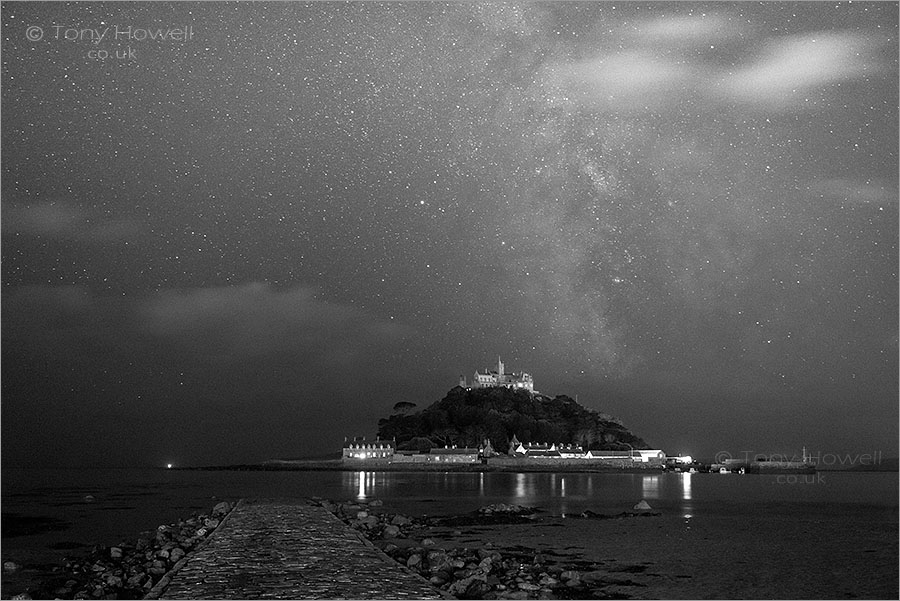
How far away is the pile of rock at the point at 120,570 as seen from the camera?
18.0 metres

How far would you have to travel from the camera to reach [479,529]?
35.6m

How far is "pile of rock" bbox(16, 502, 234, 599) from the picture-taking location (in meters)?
18.0

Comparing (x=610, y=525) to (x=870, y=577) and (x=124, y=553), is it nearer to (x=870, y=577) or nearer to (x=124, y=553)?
(x=870, y=577)

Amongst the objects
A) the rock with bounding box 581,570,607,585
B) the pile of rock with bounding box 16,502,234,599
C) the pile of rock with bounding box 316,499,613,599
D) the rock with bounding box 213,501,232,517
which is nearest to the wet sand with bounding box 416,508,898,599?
the rock with bounding box 581,570,607,585

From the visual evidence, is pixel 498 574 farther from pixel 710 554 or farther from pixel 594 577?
pixel 710 554

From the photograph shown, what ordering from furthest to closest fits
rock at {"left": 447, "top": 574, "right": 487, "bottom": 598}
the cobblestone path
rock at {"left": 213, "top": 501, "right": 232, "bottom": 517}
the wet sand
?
1. rock at {"left": 213, "top": 501, "right": 232, "bottom": 517}
2. the wet sand
3. rock at {"left": 447, "top": 574, "right": 487, "bottom": 598}
4. the cobblestone path

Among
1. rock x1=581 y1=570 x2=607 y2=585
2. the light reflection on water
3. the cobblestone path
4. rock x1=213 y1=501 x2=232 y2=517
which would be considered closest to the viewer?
the cobblestone path

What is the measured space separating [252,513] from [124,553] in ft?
18.7

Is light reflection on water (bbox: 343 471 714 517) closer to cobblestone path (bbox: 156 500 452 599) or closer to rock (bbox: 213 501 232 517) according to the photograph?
rock (bbox: 213 501 232 517)

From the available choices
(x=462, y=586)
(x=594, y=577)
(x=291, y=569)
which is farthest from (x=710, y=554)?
(x=291, y=569)

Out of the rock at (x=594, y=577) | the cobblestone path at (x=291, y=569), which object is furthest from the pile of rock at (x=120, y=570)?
the rock at (x=594, y=577)

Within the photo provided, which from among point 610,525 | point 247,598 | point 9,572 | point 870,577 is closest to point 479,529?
point 610,525

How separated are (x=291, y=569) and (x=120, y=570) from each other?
610cm

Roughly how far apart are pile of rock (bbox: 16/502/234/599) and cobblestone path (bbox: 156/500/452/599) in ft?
3.18
